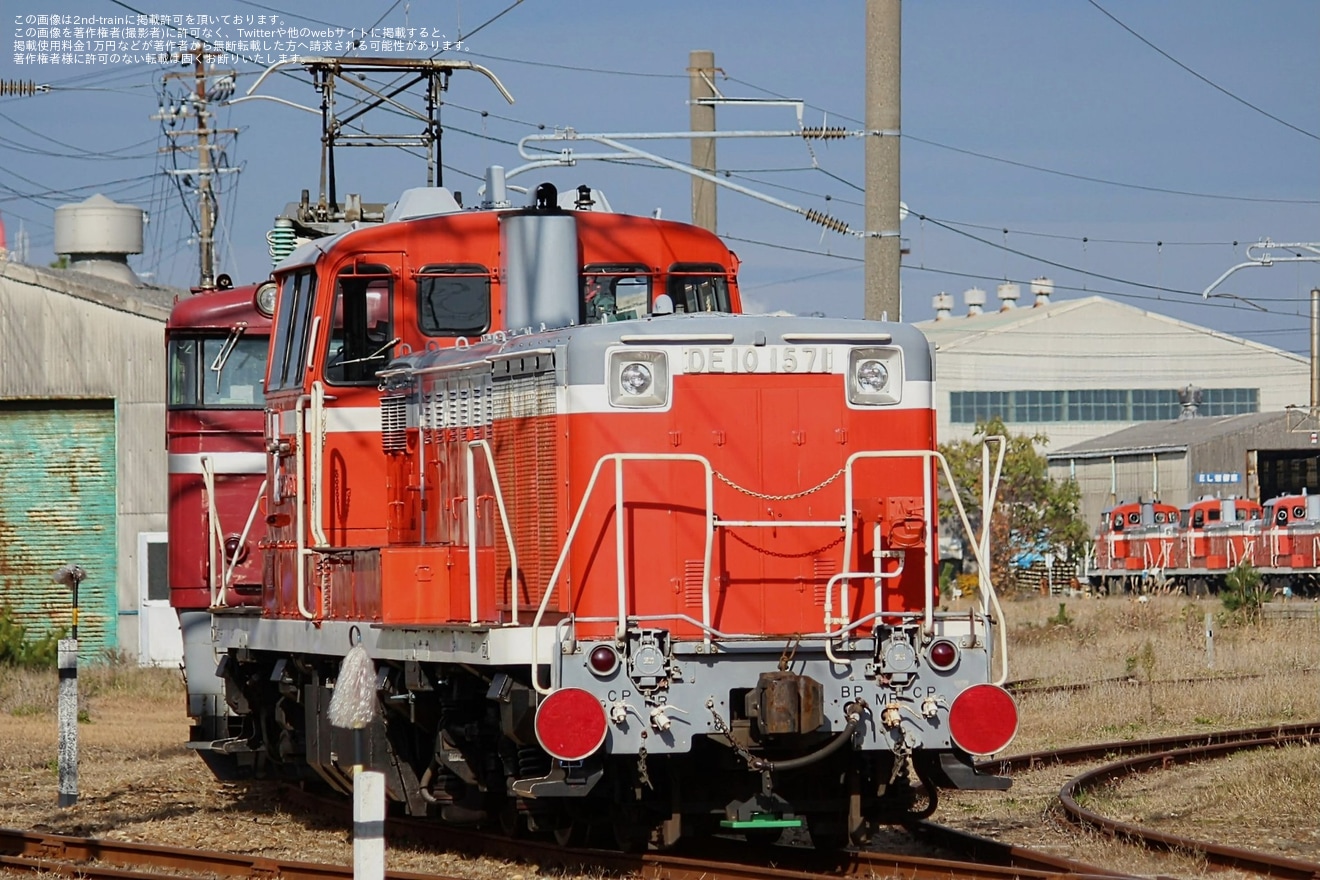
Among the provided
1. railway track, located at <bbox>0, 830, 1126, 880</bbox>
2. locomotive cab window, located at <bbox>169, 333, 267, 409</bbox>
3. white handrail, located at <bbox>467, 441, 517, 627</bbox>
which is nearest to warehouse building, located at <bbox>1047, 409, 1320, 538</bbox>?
locomotive cab window, located at <bbox>169, 333, 267, 409</bbox>

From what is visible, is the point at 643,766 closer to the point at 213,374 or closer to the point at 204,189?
the point at 213,374

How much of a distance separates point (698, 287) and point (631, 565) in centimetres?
261

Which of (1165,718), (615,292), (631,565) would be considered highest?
(615,292)

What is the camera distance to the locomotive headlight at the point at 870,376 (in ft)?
29.3

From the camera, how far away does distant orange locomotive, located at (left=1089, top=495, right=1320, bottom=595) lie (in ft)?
149

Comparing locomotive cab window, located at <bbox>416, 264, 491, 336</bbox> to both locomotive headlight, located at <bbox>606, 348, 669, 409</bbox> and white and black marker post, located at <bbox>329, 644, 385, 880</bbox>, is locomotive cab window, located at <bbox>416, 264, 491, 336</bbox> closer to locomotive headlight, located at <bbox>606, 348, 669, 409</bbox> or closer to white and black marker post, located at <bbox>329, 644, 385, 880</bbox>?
locomotive headlight, located at <bbox>606, 348, 669, 409</bbox>

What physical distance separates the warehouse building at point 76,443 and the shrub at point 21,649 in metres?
0.69

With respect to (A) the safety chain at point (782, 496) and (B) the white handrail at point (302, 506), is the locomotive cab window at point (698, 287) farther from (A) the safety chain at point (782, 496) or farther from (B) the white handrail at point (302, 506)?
(B) the white handrail at point (302, 506)

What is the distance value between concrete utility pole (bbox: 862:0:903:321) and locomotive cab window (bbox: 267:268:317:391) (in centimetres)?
438

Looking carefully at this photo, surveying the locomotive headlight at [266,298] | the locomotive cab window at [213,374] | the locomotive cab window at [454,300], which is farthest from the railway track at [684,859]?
the locomotive cab window at [213,374]

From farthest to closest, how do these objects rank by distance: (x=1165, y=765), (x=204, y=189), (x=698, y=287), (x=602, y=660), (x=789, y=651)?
(x=204, y=189) < (x=1165, y=765) < (x=698, y=287) < (x=789, y=651) < (x=602, y=660)

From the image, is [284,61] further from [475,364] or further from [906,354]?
[906,354]

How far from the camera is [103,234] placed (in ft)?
136

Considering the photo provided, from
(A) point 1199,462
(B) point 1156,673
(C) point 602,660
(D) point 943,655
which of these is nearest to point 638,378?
(C) point 602,660
